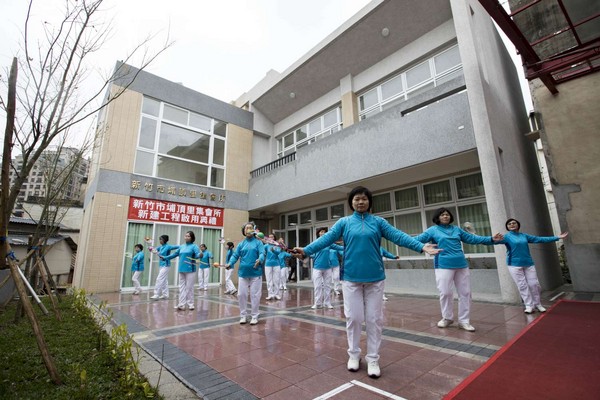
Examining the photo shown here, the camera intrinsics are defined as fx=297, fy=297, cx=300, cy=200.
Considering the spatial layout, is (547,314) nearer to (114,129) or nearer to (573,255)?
(573,255)

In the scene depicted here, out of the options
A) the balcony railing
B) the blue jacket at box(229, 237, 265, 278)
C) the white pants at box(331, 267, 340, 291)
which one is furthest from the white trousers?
the balcony railing

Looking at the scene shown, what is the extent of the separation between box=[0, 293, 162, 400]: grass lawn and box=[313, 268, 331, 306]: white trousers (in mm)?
4031

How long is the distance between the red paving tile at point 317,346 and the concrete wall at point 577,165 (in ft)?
9.39

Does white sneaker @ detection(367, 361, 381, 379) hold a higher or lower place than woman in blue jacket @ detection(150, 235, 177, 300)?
lower

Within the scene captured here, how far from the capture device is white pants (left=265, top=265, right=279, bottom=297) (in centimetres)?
882

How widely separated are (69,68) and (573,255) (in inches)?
418

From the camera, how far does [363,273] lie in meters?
3.03

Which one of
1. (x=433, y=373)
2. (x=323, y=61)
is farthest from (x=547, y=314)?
(x=323, y=61)

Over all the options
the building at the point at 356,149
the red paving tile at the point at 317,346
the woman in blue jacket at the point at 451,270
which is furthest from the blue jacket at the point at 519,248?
the woman in blue jacket at the point at 451,270

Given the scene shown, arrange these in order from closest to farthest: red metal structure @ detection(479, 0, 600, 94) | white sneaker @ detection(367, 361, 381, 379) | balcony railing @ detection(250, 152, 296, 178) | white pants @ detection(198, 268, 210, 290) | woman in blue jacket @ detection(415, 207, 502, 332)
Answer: white sneaker @ detection(367, 361, 381, 379) → woman in blue jacket @ detection(415, 207, 502, 332) → red metal structure @ detection(479, 0, 600, 94) → white pants @ detection(198, 268, 210, 290) → balcony railing @ detection(250, 152, 296, 178)

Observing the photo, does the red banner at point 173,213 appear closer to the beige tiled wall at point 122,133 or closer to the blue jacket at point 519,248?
the beige tiled wall at point 122,133

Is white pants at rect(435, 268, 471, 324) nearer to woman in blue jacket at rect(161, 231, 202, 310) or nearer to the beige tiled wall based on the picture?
woman in blue jacket at rect(161, 231, 202, 310)

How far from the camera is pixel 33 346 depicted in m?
3.94

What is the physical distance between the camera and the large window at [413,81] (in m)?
9.37
